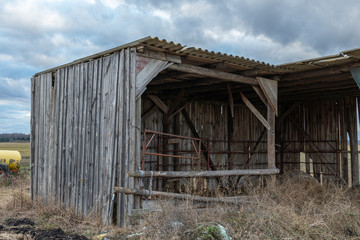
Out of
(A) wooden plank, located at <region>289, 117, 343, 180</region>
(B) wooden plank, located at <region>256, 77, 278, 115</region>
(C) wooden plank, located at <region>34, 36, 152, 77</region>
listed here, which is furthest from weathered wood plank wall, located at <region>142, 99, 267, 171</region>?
(C) wooden plank, located at <region>34, 36, 152, 77</region>

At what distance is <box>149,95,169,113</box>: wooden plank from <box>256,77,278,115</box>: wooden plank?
3215 mm

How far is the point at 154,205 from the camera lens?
292 inches

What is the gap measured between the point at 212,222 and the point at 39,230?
326cm

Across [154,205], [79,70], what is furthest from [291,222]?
[79,70]

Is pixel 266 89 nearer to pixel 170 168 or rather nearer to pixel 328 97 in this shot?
pixel 170 168

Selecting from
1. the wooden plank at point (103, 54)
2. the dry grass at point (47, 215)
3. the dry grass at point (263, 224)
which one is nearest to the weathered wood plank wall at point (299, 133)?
the wooden plank at point (103, 54)

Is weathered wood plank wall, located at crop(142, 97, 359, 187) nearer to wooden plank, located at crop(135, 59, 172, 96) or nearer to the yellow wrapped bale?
wooden plank, located at crop(135, 59, 172, 96)

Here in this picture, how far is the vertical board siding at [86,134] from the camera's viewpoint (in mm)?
7434

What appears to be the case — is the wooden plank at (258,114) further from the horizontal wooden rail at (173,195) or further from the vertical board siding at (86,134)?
the vertical board siding at (86,134)

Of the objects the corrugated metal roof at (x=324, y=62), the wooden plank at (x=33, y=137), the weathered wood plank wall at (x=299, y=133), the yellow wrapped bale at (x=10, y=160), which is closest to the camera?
the corrugated metal roof at (x=324, y=62)

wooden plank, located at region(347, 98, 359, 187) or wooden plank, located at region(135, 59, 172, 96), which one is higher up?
wooden plank, located at region(135, 59, 172, 96)

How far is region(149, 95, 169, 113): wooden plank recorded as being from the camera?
11.6 m

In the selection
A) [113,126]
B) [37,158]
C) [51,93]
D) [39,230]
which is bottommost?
[39,230]

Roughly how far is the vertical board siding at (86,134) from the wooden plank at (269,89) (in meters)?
4.08
